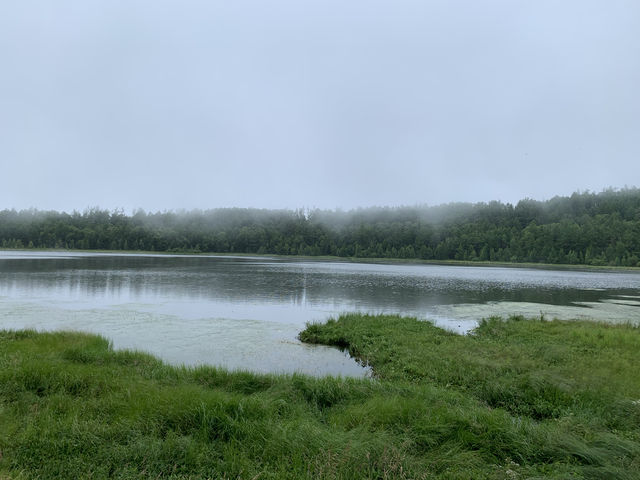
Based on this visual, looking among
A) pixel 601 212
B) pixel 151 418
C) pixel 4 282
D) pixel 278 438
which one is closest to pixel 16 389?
pixel 151 418

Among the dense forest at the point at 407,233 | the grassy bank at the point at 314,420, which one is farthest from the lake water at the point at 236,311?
the dense forest at the point at 407,233

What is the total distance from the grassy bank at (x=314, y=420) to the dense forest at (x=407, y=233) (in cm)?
14264

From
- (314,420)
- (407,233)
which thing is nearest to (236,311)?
(314,420)

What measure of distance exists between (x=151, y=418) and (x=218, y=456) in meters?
1.66

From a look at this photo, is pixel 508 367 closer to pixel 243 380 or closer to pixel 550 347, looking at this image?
pixel 550 347

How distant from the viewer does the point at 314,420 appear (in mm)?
6848

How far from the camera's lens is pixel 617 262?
391 ft

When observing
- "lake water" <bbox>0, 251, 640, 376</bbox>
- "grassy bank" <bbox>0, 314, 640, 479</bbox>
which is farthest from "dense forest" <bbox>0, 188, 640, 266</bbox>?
"grassy bank" <bbox>0, 314, 640, 479</bbox>

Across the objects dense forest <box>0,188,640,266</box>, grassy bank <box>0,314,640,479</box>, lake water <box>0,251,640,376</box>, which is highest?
dense forest <box>0,188,640,266</box>

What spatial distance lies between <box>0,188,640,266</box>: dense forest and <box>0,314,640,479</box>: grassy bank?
143 meters

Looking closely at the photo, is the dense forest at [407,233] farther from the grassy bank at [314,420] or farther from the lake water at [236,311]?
the grassy bank at [314,420]

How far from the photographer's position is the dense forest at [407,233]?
136625mm

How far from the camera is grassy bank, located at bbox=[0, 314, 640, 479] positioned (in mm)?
5070

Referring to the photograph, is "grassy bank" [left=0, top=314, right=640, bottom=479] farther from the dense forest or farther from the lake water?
the dense forest
